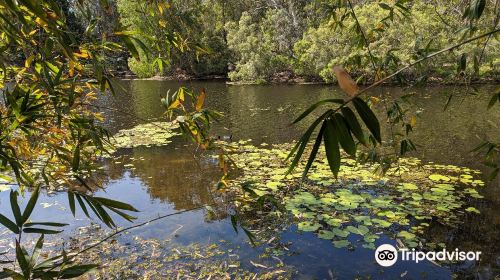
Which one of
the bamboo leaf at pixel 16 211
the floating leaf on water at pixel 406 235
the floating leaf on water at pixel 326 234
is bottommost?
the floating leaf on water at pixel 326 234

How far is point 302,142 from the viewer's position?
727 millimetres

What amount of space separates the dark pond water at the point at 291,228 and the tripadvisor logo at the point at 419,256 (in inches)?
3.0

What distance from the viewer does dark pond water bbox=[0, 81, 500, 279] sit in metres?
3.92

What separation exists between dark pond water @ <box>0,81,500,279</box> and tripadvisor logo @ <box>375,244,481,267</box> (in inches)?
3.0

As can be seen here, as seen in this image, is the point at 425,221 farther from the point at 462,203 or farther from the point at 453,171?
the point at 453,171

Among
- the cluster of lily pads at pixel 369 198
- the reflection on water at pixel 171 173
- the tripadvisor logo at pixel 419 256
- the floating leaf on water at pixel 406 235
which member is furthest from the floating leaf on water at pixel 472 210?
the reflection on water at pixel 171 173

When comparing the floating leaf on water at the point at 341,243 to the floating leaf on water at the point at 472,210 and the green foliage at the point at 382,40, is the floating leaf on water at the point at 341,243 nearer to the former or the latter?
the floating leaf on water at the point at 472,210

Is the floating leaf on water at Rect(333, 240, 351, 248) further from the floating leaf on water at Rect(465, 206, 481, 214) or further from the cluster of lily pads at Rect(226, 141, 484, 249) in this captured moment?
the floating leaf on water at Rect(465, 206, 481, 214)

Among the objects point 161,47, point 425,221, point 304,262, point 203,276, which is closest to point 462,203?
point 425,221

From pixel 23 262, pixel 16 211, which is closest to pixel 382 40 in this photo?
pixel 16 211

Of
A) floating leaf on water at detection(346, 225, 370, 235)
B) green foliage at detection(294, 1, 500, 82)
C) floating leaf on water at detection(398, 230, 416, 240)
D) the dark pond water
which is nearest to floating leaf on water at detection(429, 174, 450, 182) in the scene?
the dark pond water

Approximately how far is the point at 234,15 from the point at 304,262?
28685mm

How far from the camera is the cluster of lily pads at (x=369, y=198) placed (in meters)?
4.59

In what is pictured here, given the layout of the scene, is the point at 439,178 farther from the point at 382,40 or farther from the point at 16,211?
the point at 382,40
